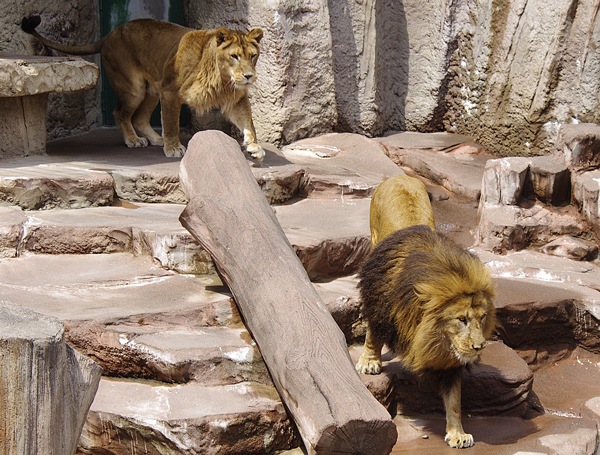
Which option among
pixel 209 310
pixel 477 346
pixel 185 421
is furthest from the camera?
pixel 209 310

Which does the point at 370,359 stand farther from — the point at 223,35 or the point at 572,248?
the point at 223,35

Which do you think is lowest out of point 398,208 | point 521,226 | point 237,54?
point 521,226

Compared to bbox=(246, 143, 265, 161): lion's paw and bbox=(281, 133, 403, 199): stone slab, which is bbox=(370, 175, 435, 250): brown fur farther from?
bbox=(246, 143, 265, 161): lion's paw

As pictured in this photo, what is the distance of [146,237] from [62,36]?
3.96m

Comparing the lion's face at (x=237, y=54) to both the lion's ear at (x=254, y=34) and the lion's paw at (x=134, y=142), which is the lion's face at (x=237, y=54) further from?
the lion's paw at (x=134, y=142)

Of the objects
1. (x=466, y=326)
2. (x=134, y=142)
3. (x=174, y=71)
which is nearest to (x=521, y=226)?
(x=466, y=326)

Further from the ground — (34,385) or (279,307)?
(34,385)

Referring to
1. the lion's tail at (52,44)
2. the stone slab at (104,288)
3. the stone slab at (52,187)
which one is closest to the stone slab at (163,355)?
the stone slab at (104,288)

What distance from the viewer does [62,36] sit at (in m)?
7.62

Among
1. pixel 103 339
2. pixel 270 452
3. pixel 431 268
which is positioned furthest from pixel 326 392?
pixel 103 339

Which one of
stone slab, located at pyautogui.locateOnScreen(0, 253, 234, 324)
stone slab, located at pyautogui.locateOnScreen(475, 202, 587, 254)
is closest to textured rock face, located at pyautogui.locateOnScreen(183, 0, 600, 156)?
stone slab, located at pyautogui.locateOnScreen(475, 202, 587, 254)

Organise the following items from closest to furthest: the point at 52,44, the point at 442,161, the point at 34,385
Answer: the point at 34,385 < the point at 52,44 < the point at 442,161

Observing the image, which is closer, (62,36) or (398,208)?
(398,208)

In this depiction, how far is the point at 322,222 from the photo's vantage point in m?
5.65
